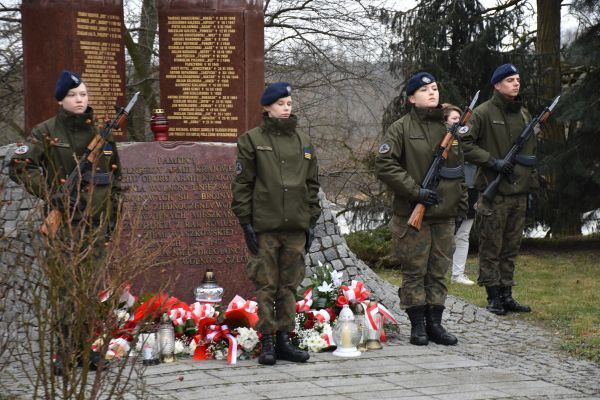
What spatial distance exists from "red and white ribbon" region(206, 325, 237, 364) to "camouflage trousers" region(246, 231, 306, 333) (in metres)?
0.24

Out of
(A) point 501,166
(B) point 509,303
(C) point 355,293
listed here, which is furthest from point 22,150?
(B) point 509,303

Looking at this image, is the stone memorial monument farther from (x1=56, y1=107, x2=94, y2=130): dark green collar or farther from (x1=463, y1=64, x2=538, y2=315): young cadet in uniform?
(x1=463, y1=64, x2=538, y2=315): young cadet in uniform

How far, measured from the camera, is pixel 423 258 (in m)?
7.50

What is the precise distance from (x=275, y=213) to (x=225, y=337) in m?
1.03

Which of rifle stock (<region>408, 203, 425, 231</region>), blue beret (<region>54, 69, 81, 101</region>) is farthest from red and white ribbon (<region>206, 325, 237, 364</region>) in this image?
blue beret (<region>54, 69, 81, 101</region>)

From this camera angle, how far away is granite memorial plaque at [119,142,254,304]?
8477 millimetres

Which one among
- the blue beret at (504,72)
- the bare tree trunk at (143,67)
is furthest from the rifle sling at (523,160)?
the bare tree trunk at (143,67)

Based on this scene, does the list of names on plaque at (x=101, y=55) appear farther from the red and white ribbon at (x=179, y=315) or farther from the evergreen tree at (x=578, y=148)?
the evergreen tree at (x=578, y=148)

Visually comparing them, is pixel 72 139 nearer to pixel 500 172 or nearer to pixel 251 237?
pixel 251 237

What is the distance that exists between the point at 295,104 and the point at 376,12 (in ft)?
8.81

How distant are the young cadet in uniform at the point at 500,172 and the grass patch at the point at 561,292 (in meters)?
0.59

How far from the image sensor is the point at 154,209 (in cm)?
849

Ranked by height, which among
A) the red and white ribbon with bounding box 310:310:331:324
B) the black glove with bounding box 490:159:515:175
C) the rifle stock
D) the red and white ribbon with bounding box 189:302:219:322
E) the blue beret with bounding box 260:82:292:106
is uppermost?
A: the blue beret with bounding box 260:82:292:106

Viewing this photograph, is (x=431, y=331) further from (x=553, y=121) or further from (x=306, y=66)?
(x=306, y=66)
